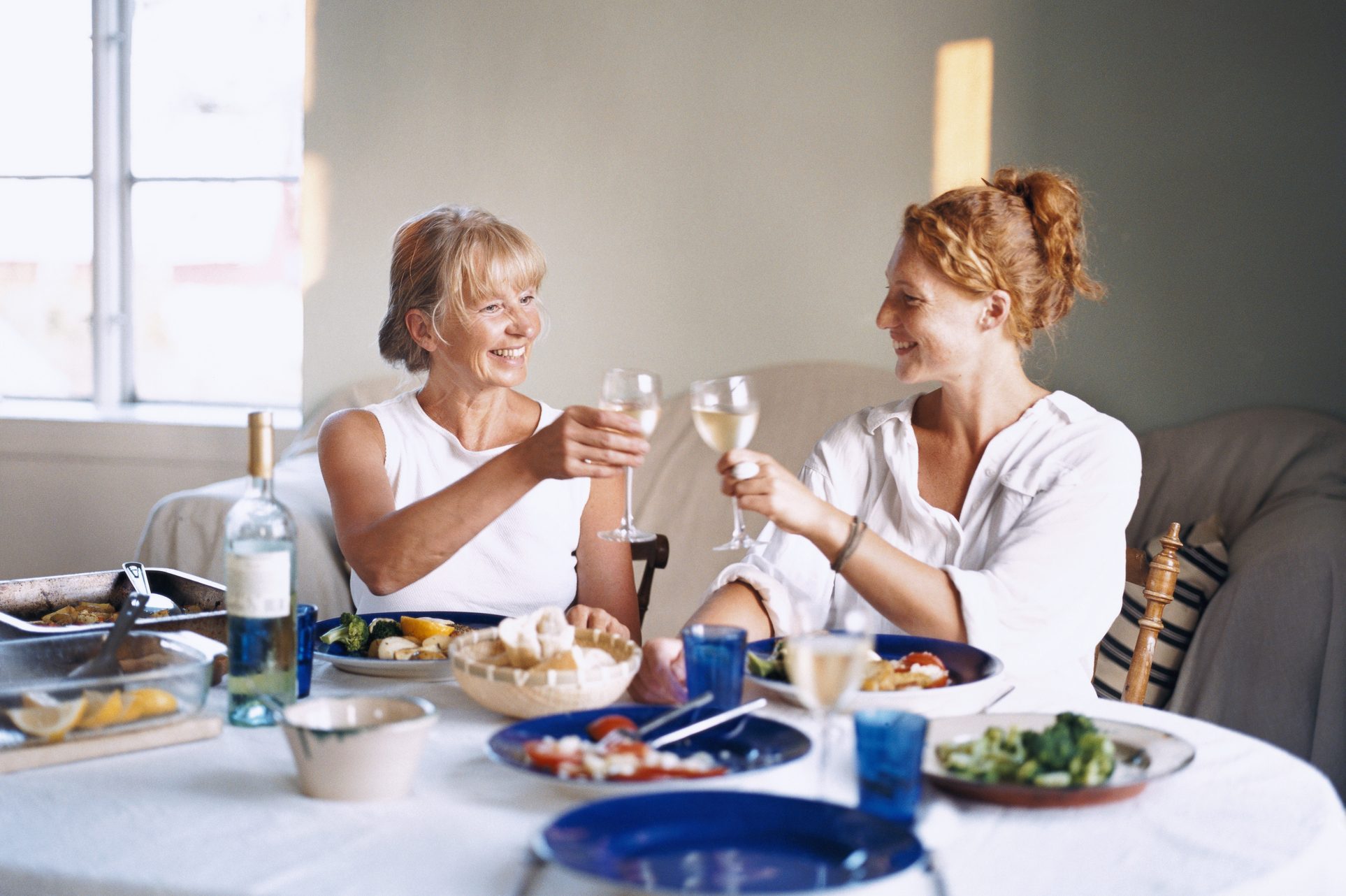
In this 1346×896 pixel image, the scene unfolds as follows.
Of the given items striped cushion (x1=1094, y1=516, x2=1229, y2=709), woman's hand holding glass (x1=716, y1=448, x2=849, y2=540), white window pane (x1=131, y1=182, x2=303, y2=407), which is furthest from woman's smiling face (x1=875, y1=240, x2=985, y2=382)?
white window pane (x1=131, y1=182, x2=303, y2=407)

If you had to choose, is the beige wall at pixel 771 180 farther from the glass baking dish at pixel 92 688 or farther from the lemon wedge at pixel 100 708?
the lemon wedge at pixel 100 708

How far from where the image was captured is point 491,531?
6.58 feet

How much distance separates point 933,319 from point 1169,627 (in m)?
1.29

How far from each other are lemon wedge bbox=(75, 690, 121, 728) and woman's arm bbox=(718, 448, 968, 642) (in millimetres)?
658

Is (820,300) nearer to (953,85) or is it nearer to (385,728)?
(953,85)

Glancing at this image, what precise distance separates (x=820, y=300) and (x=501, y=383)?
6.04 feet

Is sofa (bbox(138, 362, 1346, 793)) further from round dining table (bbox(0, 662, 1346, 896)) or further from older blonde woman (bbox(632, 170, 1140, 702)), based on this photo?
round dining table (bbox(0, 662, 1346, 896))

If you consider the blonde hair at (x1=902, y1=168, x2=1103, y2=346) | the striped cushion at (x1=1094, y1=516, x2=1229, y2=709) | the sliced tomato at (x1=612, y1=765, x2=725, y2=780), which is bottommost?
the striped cushion at (x1=1094, y1=516, x2=1229, y2=709)

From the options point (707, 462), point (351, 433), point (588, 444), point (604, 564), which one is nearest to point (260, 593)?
point (588, 444)

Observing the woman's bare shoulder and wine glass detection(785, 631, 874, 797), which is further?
the woman's bare shoulder

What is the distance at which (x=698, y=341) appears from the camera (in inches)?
147

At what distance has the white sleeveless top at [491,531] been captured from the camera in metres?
1.95

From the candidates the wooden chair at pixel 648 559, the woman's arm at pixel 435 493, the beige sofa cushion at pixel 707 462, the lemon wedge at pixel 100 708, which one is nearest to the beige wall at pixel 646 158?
the beige sofa cushion at pixel 707 462

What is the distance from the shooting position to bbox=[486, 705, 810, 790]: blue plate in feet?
3.26
